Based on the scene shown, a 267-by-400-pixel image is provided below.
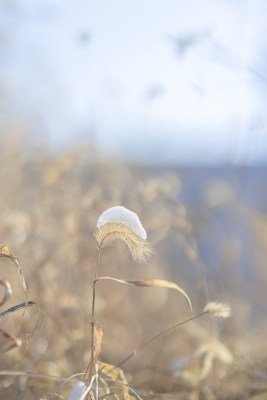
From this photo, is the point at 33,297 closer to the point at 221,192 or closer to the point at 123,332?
the point at 123,332

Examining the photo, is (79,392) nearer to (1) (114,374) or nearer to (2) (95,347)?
(2) (95,347)

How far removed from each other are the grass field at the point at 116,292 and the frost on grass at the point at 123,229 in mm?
336

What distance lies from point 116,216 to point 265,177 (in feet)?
6.48

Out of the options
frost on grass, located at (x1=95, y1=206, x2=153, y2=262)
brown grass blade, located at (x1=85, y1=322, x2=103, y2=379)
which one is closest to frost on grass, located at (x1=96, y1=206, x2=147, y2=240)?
frost on grass, located at (x1=95, y1=206, x2=153, y2=262)

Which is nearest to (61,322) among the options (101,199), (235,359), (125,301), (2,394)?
(2,394)

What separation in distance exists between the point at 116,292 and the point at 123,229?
1439mm

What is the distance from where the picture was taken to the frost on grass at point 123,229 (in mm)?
771

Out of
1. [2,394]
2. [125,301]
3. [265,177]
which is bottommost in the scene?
[2,394]

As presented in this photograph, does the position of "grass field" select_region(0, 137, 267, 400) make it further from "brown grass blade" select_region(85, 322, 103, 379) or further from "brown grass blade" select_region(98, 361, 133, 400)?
"brown grass blade" select_region(85, 322, 103, 379)

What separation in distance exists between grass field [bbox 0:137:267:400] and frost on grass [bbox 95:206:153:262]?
1.10ft

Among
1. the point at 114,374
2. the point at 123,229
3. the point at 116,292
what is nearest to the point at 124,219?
the point at 123,229

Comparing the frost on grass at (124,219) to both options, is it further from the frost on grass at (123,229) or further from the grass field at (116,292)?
the grass field at (116,292)

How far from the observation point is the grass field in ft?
4.38

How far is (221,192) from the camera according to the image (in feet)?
8.05
